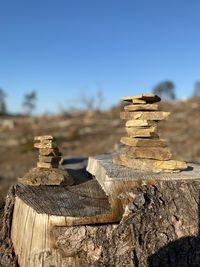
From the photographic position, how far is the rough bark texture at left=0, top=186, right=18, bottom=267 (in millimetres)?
4382

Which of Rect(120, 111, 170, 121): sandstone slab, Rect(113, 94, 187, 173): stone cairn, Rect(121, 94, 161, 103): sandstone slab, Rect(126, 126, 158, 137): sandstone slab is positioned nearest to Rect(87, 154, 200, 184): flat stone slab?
Rect(113, 94, 187, 173): stone cairn

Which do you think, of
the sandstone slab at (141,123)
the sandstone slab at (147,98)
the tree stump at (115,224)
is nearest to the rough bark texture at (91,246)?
the tree stump at (115,224)

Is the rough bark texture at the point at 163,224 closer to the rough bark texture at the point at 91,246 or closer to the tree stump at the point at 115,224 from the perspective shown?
the tree stump at the point at 115,224

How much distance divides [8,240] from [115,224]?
4.83ft

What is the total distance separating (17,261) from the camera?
4.38m

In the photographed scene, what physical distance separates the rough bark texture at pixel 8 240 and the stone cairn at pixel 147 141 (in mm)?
1518

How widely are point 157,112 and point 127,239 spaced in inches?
65.0

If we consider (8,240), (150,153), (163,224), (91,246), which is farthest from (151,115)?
(8,240)

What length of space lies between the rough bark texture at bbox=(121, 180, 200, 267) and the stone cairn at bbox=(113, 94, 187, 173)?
1.41 ft

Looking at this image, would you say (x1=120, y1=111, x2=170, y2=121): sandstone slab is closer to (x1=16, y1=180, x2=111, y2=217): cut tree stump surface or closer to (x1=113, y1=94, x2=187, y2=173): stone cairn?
(x1=113, y1=94, x2=187, y2=173): stone cairn

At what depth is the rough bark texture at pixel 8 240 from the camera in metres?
4.38

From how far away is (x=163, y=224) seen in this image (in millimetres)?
4121

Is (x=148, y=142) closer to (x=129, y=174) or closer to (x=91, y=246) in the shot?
(x=129, y=174)

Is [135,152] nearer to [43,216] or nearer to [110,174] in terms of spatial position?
[110,174]
